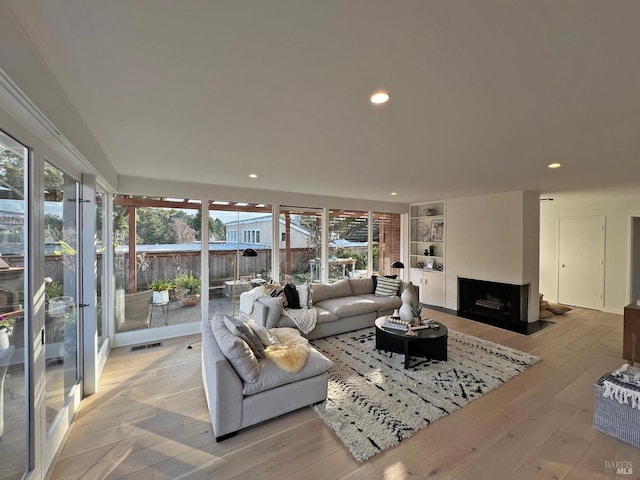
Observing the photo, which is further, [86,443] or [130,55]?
[86,443]

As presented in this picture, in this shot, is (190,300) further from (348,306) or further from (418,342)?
(418,342)

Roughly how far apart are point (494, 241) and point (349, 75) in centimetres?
515

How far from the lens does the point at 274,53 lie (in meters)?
1.34

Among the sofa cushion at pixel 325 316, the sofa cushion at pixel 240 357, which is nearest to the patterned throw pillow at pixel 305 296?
the sofa cushion at pixel 325 316

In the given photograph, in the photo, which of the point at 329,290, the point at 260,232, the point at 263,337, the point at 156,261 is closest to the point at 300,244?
the point at 260,232

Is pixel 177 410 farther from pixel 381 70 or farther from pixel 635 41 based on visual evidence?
pixel 635 41

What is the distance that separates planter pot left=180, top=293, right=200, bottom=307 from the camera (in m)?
4.77

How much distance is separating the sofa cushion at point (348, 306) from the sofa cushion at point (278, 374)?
1.84m

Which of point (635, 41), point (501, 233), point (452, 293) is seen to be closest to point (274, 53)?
point (635, 41)

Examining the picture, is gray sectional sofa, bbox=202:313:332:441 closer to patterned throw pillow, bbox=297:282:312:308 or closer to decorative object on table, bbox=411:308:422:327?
decorative object on table, bbox=411:308:422:327

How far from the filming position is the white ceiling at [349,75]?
111 centimetres

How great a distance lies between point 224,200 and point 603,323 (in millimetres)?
7311

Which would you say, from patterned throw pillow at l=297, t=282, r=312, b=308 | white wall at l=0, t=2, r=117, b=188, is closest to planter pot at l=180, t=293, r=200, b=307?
patterned throw pillow at l=297, t=282, r=312, b=308

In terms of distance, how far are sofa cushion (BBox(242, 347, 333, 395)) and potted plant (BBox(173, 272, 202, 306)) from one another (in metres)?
2.82
